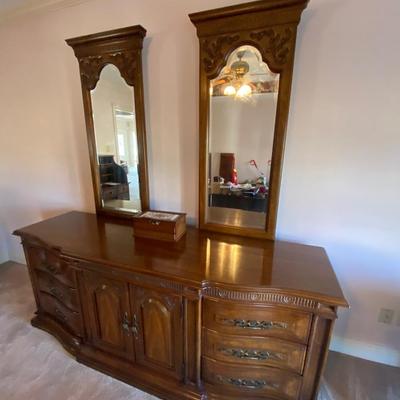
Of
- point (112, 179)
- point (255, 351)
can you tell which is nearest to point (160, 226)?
point (112, 179)

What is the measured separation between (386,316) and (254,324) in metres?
1.02

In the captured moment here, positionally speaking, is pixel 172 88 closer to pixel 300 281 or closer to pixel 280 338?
pixel 300 281

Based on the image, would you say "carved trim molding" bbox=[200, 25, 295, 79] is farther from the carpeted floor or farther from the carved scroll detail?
the carpeted floor

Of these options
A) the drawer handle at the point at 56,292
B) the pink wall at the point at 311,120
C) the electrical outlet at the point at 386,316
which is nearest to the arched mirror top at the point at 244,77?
the pink wall at the point at 311,120

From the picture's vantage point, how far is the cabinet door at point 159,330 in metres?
1.16

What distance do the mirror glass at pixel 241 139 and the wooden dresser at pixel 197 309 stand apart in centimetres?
20

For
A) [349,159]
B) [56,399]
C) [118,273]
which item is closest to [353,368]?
[349,159]

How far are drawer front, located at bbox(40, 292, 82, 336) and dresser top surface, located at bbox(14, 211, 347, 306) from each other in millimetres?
496

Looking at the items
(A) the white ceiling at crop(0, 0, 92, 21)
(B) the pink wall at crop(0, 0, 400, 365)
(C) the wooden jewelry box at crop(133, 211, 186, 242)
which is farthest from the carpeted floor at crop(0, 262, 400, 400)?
(A) the white ceiling at crop(0, 0, 92, 21)

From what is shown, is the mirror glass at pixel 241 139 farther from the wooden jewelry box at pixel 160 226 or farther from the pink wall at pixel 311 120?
the wooden jewelry box at pixel 160 226

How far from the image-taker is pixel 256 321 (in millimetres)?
1064

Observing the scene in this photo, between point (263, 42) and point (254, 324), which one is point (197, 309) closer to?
point (254, 324)

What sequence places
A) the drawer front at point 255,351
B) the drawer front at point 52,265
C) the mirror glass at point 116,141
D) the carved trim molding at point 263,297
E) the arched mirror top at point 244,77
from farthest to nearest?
the mirror glass at point 116,141, the drawer front at point 52,265, the arched mirror top at point 244,77, the drawer front at point 255,351, the carved trim molding at point 263,297

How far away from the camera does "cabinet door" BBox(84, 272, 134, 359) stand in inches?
49.8
